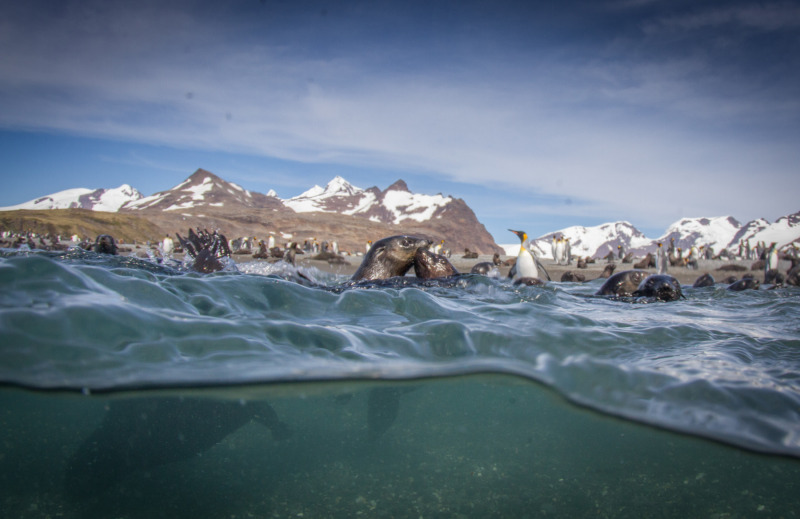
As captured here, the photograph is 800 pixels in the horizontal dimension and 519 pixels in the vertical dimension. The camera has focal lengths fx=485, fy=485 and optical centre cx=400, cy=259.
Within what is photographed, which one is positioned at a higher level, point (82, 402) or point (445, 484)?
point (82, 402)

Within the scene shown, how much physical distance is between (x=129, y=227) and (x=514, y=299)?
88533 millimetres

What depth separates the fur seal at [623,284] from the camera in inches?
299

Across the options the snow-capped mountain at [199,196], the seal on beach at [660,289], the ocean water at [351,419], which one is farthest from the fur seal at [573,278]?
the snow-capped mountain at [199,196]

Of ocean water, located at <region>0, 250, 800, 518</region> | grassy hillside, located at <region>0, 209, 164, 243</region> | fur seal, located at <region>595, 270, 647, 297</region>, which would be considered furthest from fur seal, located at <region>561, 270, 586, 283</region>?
grassy hillside, located at <region>0, 209, 164, 243</region>

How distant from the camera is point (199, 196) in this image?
175375 mm

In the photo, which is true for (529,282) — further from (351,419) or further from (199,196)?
(199,196)

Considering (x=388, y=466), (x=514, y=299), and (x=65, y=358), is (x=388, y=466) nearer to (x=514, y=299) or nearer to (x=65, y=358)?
(x=65, y=358)

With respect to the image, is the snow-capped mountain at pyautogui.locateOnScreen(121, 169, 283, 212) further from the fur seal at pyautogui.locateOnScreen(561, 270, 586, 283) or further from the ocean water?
the ocean water

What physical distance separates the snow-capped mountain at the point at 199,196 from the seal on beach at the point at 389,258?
165 meters

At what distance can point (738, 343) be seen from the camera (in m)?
3.69

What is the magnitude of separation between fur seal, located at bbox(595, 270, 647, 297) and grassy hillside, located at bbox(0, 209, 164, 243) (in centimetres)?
7365

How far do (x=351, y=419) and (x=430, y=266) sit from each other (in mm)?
4642

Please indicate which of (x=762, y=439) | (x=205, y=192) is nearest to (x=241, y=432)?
(x=762, y=439)

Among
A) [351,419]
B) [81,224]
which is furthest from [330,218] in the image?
[351,419]
